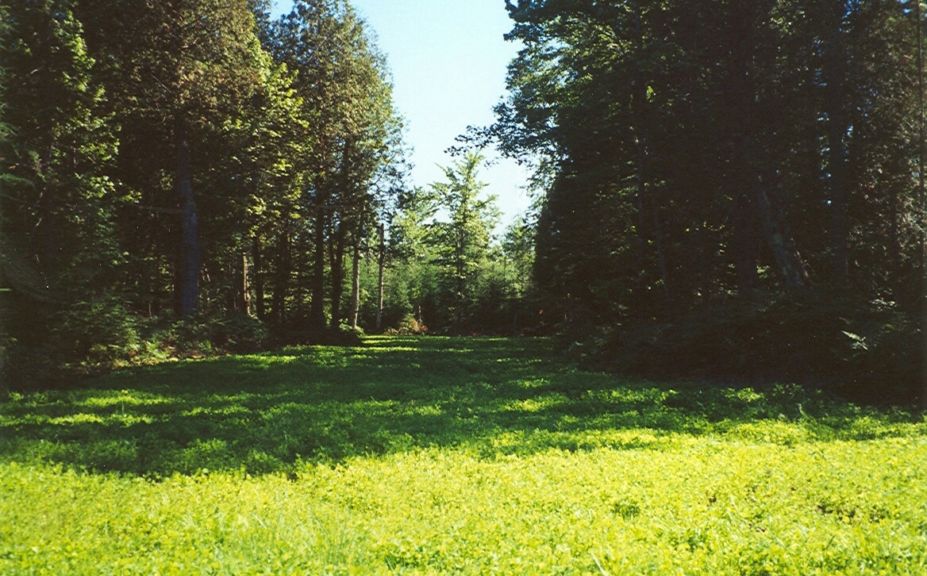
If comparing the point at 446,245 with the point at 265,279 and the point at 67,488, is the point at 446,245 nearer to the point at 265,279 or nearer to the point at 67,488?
the point at 265,279

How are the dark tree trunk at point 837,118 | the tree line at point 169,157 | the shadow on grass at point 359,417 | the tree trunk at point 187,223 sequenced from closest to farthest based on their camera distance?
the shadow on grass at point 359,417 → the tree line at point 169,157 → the dark tree trunk at point 837,118 → the tree trunk at point 187,223

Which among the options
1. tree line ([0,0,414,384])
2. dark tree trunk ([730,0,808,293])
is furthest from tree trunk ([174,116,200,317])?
dark tree trunk ([730,0,808,293])

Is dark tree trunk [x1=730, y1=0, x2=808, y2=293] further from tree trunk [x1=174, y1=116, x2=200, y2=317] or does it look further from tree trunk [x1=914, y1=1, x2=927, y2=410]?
tree trunk [x1=174, y1=116, x2=200, y2=317]

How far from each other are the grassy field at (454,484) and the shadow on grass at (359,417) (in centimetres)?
7

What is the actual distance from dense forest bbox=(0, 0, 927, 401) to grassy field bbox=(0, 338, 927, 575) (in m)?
3.30

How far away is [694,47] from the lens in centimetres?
2041

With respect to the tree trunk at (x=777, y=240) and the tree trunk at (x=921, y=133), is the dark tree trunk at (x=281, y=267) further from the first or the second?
the tree trunk at (x=921, y=133)

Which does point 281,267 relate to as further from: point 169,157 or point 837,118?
point 837,118

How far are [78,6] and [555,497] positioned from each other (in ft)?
73.5

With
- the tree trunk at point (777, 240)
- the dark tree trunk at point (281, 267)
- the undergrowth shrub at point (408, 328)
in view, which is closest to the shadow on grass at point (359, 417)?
the tree trunk at point (777, 240)

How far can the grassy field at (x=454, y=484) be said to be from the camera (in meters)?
5.48

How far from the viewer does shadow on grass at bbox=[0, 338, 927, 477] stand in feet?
30.4

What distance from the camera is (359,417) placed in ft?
40.1

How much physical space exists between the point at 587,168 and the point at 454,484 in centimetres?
2389
